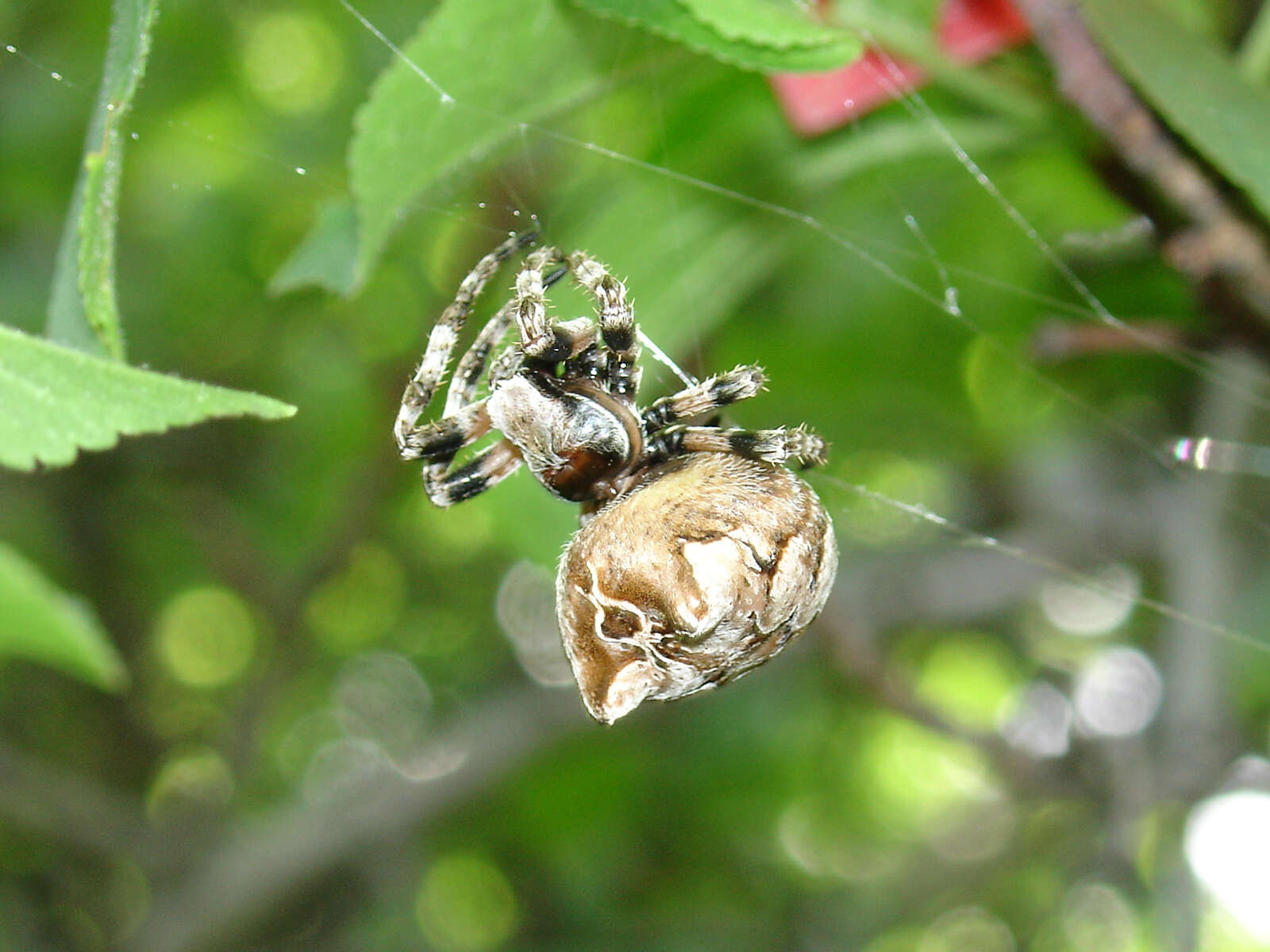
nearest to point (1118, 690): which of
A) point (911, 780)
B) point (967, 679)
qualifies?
point (967, 679)

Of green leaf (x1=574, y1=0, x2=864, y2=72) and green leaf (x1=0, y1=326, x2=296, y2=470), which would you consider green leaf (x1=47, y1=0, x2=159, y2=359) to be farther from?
green leaf (x1=574, y1=0, x2=864, y2=72)

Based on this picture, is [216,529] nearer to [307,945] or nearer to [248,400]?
[307,945]

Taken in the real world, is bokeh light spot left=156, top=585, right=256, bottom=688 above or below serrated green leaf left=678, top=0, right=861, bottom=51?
below

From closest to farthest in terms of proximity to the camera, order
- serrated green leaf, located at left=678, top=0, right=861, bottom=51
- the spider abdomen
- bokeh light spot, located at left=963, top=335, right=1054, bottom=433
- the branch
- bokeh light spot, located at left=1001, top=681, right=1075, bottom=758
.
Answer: serrated green leaf, located at left=678, top=0, right=861, bottom=51 → the spider abdomen → bokeh light spot, located at left=963, top=335, right=1054, bottom=433 → the branch → bokeh light spot, located at left=1001, top=681, right=1075, bottom=758

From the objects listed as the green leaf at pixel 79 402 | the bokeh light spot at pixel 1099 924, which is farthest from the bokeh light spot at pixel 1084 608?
the green leaf at pixel 79 402

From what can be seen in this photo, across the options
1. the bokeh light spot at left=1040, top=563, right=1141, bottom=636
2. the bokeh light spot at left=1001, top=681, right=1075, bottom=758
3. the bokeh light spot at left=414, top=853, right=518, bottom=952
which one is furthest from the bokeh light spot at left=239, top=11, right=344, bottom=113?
the bokeh light spot at left=414, top=853, right=518, bottom=952

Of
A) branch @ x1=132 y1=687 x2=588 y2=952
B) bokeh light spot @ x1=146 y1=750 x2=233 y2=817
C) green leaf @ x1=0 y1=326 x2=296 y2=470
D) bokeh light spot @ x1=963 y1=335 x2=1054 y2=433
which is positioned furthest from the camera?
bokeh light spot @ x1=146 y1=750 x2=233 y2=817

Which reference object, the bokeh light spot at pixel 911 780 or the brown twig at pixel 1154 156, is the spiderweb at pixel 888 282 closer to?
the brown twig at pixel 1154 156
